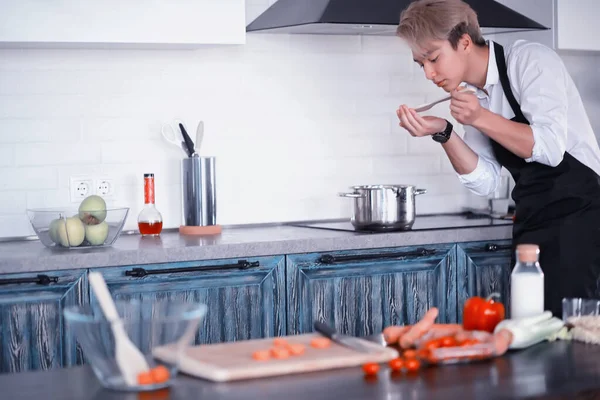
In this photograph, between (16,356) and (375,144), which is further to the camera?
(375,144)

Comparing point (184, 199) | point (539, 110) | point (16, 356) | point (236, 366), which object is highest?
point (539, 110)

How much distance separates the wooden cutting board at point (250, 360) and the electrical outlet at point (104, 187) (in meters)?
1.92

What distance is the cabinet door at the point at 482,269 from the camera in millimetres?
3621

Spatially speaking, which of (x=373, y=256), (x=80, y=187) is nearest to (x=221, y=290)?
(x=373, y=256)

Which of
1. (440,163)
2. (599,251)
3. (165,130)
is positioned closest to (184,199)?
(165,130)

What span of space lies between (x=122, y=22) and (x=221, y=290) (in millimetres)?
1071

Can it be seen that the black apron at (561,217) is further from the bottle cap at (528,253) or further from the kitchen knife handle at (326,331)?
the kitchen knife handle at (326,331)

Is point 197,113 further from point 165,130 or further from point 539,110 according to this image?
point 539,110

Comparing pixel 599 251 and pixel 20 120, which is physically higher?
pixel 20 120

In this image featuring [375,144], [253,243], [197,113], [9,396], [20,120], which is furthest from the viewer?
[375,144]

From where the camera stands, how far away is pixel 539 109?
283 centimetres

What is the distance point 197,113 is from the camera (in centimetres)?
391

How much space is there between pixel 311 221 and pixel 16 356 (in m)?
1.58

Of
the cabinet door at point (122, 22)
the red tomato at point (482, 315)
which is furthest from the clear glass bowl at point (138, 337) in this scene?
the cabinet door at point (122, 22)
